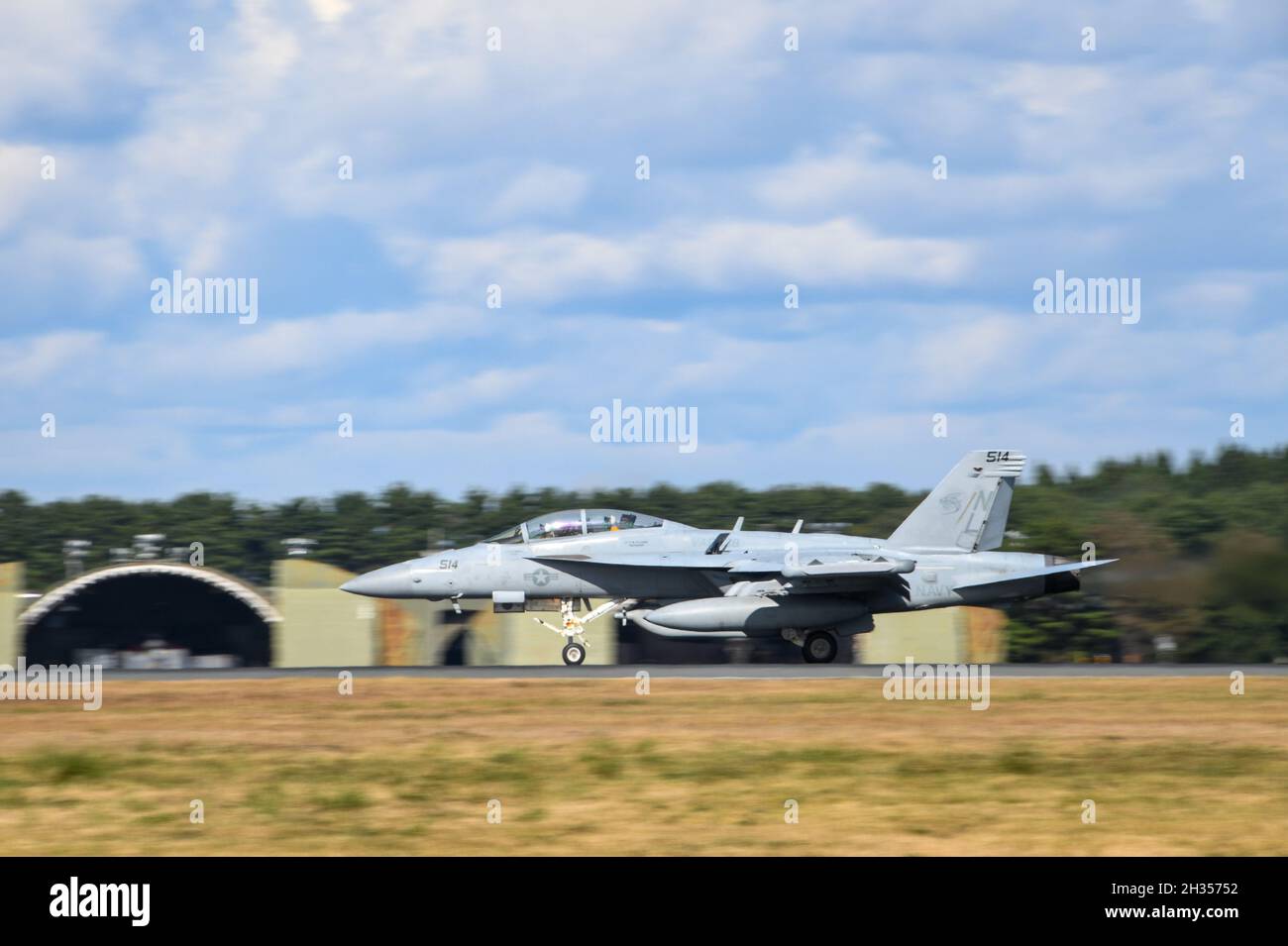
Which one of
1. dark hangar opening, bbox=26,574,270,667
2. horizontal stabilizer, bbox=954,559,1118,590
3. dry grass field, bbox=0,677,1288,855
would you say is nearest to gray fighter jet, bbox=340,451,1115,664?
horizontal stabilizer, bbox=954,559,1118,590

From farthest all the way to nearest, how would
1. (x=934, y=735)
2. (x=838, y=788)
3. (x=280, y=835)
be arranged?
1. (x=934, y=735)
2. (x=838, y=788)
3. (x=280, y=835)

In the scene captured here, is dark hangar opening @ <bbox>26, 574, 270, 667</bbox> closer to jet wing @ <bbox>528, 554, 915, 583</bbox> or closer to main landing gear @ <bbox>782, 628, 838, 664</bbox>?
jet wing @ <bbox>528, 554, 915, 583</bbox>

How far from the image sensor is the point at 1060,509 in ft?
172

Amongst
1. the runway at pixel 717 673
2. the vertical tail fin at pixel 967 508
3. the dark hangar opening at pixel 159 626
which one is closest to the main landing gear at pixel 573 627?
the runway at pixel 717 673

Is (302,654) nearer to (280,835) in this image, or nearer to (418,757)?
(418,757)

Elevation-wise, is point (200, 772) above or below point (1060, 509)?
below

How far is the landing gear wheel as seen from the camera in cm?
2678

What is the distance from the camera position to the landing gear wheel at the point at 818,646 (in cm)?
2678

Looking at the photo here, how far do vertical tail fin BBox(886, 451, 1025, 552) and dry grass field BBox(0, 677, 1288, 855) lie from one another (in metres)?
7.80

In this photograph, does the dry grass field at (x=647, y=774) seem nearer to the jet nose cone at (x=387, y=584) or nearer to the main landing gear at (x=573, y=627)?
the main landing gear at (x=573, y=627)

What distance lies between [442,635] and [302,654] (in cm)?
399

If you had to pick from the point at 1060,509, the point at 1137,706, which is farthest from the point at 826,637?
the point at 1060,509

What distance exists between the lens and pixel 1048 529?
1927 inches

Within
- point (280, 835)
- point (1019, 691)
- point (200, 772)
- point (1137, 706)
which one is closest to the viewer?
point (280, 835)
